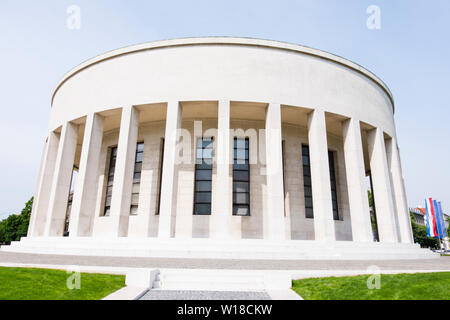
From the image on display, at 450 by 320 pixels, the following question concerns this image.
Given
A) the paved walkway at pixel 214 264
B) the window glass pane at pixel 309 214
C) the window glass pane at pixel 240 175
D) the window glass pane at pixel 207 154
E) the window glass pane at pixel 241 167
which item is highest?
the window glass pane at pixel 207 154

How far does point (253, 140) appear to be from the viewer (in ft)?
68.7

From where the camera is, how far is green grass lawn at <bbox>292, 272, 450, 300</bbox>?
5.80 meters

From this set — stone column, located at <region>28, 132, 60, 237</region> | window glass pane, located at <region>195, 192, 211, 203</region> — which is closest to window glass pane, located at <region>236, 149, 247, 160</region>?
window glass pane, located at <region>195, 192, 211, 203</region>

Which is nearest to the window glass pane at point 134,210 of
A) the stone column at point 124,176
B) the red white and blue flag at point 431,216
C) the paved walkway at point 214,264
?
the stone column at point 124,176

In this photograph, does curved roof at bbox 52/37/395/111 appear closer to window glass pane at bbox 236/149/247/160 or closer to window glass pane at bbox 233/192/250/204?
window glass pane at bbox 236/149/247/160

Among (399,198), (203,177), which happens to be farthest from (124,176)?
(399,198)

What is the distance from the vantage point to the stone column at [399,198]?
20875 millimetres

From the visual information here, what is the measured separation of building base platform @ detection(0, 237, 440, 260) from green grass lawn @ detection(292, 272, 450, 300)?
644 cm

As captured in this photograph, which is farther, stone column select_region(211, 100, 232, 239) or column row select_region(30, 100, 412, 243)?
column row select_region(30, 100, 412, 243)

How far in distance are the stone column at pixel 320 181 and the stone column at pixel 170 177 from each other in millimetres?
8536

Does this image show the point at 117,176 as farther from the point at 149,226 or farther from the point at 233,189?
the point at 233,189

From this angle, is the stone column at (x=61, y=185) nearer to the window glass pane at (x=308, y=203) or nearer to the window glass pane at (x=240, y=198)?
the window glass pane at (x=240, y=198)

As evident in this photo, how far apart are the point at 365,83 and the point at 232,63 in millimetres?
10931
